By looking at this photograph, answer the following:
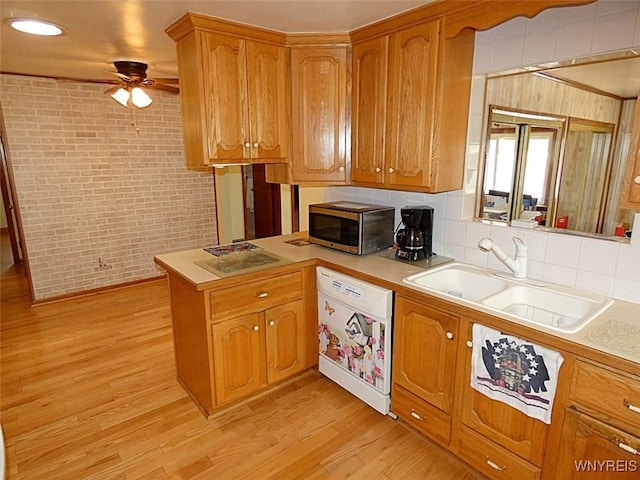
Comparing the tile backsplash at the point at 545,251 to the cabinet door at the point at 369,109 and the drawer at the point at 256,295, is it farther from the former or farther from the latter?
the drawer at the point at 256,295

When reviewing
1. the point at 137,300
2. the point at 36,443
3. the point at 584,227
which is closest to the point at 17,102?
the point at 137,300

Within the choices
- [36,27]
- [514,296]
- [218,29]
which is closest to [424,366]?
[514,296]

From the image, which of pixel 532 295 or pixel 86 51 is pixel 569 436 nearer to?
pixel 532 295

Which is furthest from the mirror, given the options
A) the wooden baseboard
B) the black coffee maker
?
the wooden baseboard

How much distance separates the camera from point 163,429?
226 centimetres

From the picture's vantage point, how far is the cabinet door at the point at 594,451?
4.36ft

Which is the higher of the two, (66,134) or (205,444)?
(66,134)

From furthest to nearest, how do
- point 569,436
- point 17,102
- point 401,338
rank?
point 17,102 → point 401,338 → point 569,436

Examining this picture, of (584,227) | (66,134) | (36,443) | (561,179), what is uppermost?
(66,134)

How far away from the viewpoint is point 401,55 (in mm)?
2188

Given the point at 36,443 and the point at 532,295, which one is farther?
the point at 36,443

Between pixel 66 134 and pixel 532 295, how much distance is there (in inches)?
172

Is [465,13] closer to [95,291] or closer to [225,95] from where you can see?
[225,95]

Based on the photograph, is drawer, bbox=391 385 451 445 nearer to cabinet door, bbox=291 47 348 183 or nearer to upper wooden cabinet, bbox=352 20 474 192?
upper wooden cabinet, bbox=352 20 474 192
